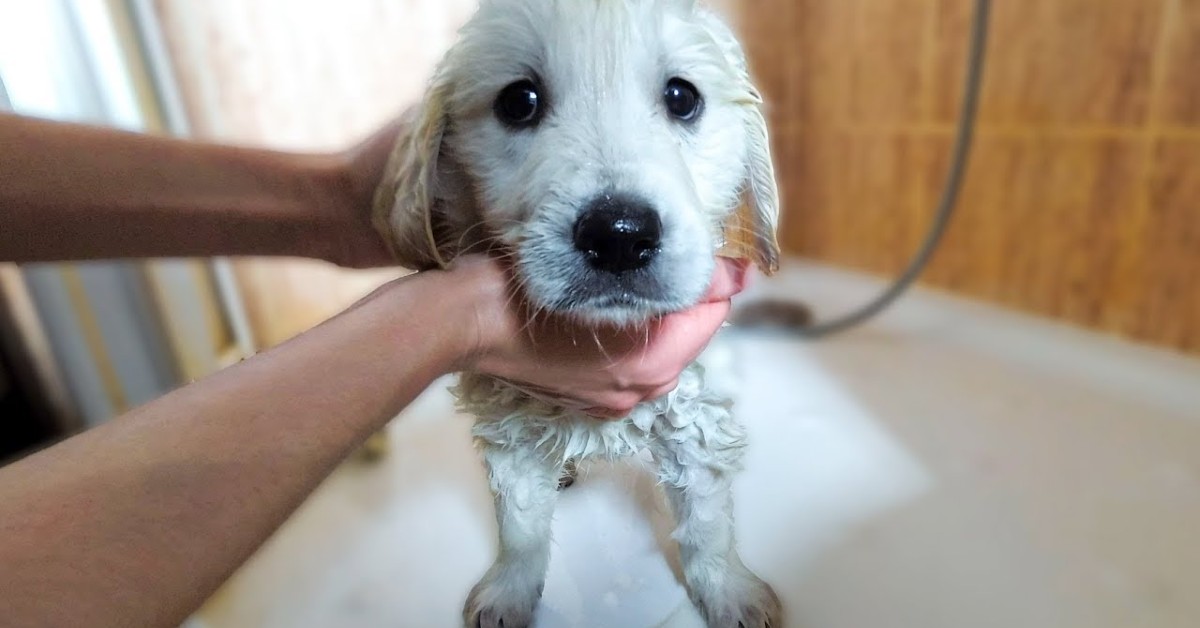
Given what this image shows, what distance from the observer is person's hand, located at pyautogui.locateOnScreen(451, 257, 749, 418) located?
0.60m

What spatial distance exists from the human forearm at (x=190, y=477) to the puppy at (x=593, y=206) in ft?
0.39

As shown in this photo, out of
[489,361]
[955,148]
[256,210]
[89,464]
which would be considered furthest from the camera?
[955,148]

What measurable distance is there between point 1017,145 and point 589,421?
97cm

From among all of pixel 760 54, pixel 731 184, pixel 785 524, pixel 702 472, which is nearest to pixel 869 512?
pixel 785 524

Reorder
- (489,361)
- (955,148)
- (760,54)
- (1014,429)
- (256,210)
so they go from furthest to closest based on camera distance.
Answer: (760,54) < (955,148) < (1014,429) < (256,210) < (489,361)

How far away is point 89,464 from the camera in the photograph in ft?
1.34

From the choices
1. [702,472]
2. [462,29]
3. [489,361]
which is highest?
[462,29]

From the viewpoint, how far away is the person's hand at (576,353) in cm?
60

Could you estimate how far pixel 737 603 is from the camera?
27.0 inches

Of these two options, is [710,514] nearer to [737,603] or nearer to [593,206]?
[737,603]

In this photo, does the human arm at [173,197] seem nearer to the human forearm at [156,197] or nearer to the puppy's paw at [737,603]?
the human forearm at [156,197]

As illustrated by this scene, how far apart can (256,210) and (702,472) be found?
1.69ft

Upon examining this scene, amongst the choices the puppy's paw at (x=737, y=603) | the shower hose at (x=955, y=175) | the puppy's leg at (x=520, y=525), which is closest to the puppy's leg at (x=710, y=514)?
the puppy's paw at (x=737, y=603)

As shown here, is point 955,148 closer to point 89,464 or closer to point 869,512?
point 869,512
